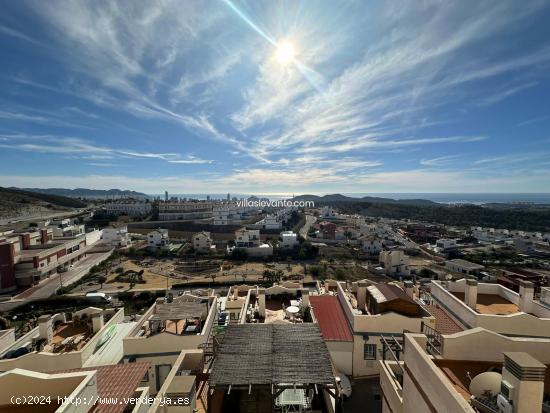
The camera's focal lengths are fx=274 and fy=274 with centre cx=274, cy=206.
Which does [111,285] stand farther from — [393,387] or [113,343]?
[393,387]

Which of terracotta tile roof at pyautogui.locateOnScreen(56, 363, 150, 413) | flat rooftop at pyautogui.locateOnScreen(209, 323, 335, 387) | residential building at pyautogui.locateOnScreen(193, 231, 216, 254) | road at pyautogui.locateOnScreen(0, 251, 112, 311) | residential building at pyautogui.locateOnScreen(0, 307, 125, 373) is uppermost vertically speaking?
terracotta tile roof at pyautogui.locateOnScreen(56, 363, 150, 413)

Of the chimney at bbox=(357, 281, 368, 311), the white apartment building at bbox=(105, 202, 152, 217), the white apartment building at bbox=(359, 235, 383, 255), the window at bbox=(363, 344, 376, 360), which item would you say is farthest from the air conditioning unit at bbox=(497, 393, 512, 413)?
the white apartment building at bbox=(105, 202, 152, 217)

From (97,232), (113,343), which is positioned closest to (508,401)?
(113,343)

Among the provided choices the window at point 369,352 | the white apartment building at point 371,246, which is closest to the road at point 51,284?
the window at point 369,352

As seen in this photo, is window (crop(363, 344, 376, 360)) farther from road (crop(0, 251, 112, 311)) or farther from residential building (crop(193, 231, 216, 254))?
residential building (crop(193, 231, 216, 254))

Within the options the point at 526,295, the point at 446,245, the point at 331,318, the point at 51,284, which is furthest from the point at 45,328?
the point at 446,245
